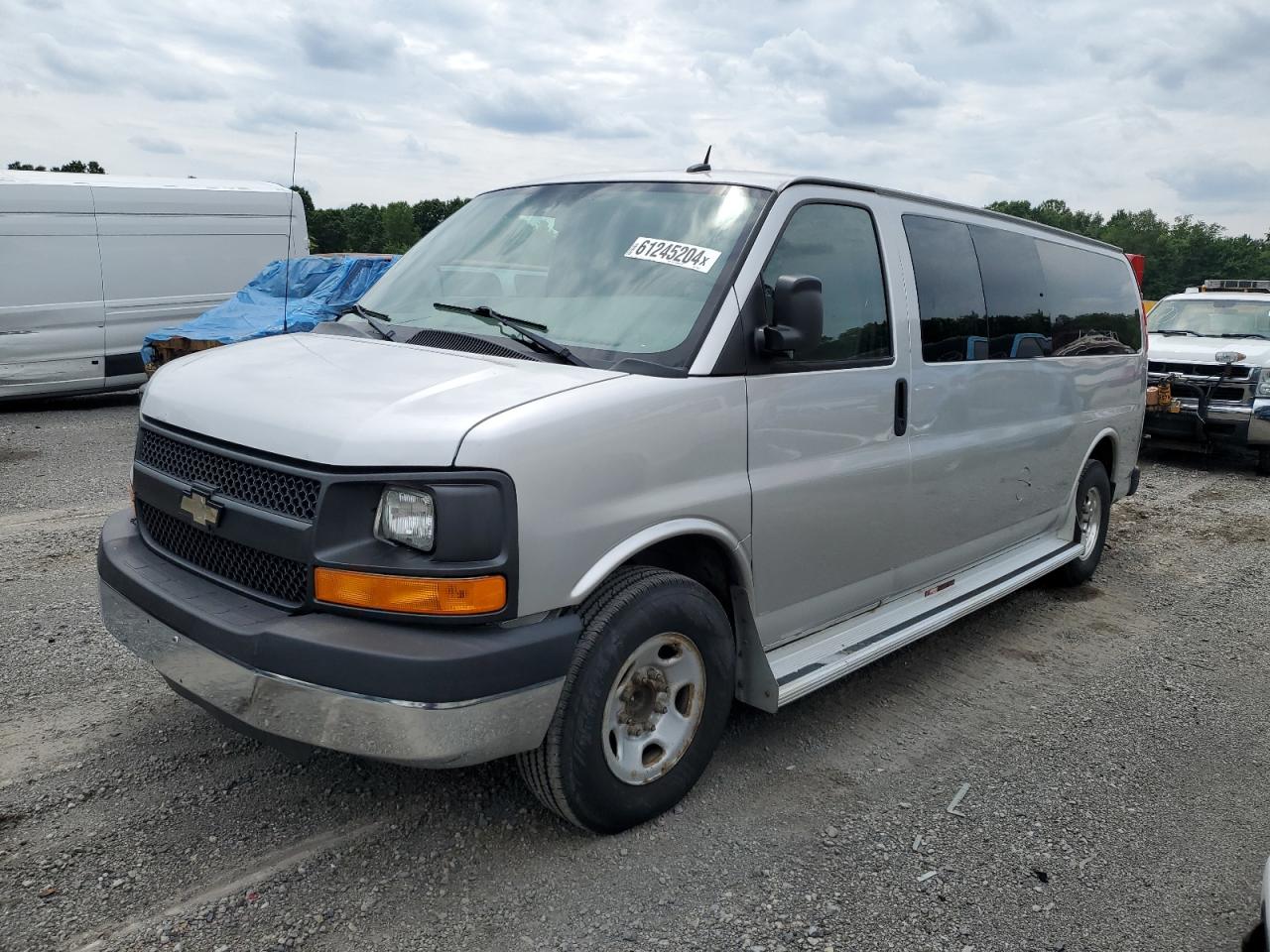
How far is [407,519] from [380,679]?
1.39ft

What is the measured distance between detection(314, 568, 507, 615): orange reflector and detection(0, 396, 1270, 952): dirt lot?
0.89 metres

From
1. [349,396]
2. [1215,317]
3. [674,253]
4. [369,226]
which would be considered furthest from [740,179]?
[369,226]

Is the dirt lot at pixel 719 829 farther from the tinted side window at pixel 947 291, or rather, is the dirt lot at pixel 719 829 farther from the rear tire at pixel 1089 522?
the tinted side window at pixel 947 291

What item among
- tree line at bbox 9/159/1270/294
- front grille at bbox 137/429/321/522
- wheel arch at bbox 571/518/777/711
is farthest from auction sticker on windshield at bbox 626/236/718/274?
tree line at bbox 9/159/1270/294

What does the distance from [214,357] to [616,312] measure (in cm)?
143

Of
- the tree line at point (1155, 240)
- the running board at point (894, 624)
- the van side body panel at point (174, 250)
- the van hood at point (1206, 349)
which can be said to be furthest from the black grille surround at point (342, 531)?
the tree line at point (1155, 240)

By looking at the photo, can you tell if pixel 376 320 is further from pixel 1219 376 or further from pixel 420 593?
pixel 1219 376

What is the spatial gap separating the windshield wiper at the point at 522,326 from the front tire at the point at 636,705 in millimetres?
730

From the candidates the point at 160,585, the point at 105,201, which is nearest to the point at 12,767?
the point at 160,585

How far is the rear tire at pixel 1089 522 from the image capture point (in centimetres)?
624

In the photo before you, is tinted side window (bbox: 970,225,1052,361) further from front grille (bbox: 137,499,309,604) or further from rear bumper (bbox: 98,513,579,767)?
front grille (bbox: 137,499,309,604)

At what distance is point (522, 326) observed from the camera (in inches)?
139

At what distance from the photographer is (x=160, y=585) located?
10.4ft

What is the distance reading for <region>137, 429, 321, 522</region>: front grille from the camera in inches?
111
